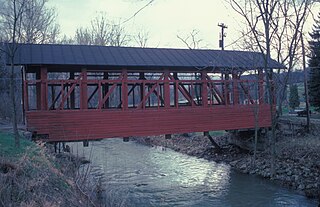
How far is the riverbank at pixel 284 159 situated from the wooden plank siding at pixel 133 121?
1.85 metres

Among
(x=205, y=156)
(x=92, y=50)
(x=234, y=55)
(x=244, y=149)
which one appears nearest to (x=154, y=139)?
(x=205, y=156)

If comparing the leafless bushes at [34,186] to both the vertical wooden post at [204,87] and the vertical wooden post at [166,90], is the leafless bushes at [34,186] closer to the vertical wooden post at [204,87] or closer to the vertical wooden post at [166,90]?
the vertical wooden post at [166,90]

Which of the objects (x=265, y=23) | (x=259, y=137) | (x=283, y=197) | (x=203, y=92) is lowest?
(x=283, y=197)

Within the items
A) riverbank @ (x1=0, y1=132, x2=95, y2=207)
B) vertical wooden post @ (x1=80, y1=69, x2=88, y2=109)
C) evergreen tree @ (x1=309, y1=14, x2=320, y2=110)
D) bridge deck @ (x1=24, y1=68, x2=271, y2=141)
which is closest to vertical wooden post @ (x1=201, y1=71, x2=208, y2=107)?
bridge deck @ (x1=24, y1=68, x2=271, y2=141)

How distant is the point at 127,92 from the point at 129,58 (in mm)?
1279

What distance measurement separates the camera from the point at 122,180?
492 inches

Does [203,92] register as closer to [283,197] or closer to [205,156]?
[283,197]

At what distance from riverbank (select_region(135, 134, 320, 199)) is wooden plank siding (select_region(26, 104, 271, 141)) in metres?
1.85

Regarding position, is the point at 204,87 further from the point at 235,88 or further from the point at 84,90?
the point at 84,90

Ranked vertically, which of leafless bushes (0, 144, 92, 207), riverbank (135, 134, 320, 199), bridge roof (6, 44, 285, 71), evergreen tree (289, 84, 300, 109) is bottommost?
riverbank (135, 134, 320, 199)

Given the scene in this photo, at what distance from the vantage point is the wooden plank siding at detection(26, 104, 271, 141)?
35.7ft

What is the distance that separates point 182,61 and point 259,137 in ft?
19.8

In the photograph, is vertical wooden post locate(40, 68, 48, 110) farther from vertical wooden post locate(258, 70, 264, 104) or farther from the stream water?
vertical wooden post locate(258, 70, 264, 104)

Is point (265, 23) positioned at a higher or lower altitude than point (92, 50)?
higher
